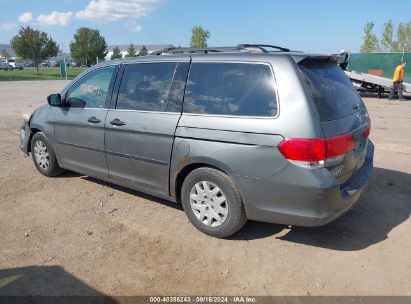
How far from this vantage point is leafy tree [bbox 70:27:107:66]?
198 feet

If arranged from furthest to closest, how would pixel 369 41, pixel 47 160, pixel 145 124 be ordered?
pixel 369 41, pixel 47 160, pixel 145 124

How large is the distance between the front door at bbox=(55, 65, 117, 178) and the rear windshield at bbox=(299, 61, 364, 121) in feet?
8.20

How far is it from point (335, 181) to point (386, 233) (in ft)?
4.18

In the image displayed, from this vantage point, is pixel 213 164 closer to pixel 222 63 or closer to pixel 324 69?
pixel 222 63

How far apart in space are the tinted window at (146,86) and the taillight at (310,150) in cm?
154

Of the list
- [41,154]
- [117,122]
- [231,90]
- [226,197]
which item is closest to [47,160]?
[41,154]

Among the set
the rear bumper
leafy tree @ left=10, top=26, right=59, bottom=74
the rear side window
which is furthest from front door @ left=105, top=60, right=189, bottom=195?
leafy tree @ left=10, top=26, right=59, bottom=74

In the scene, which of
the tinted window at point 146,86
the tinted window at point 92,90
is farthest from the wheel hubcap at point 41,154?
the tinted window at point 146,86

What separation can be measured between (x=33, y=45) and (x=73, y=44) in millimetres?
9950

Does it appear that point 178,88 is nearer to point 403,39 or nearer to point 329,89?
point 329,89

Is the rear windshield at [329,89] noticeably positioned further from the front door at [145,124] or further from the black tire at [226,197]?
the front door at [145,124]

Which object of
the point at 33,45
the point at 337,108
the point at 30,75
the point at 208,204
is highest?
the point at 33,45

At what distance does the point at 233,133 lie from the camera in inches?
143

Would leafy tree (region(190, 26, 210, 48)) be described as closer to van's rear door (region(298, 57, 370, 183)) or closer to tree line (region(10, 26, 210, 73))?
tree line (region(10, 26, 210, 73))
